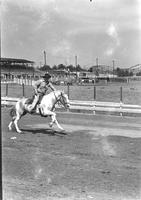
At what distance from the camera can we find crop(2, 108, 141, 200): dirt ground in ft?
20.1

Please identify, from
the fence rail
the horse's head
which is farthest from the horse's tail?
the fence rail

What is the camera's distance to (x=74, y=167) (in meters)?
8.04

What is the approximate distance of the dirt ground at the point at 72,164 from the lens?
6.14 meters

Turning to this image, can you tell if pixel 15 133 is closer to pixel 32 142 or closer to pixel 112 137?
pixel 32 142

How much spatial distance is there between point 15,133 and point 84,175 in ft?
20.1

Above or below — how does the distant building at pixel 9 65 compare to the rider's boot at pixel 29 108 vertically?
above

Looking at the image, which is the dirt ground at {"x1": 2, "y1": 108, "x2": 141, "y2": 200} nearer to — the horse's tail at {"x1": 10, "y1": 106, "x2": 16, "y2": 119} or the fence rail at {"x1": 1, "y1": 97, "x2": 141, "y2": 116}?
the horse's tail at {"x1": 10, "y1": 106, "x2": 16, "y2": 119}

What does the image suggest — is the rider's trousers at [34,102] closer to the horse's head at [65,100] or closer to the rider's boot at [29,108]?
the rider's boot at [29,108]

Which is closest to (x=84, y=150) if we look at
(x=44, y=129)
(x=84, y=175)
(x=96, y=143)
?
(x=96, y=143)

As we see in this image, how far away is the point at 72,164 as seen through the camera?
8.31 meters

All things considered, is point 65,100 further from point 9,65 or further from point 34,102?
point 9,65

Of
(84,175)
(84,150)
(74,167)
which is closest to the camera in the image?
(84,175)

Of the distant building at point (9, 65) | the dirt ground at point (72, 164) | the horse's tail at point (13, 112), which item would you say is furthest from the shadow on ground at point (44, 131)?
the distant building at point (9, 65)

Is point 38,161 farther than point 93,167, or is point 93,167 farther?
Result: point 38,161
